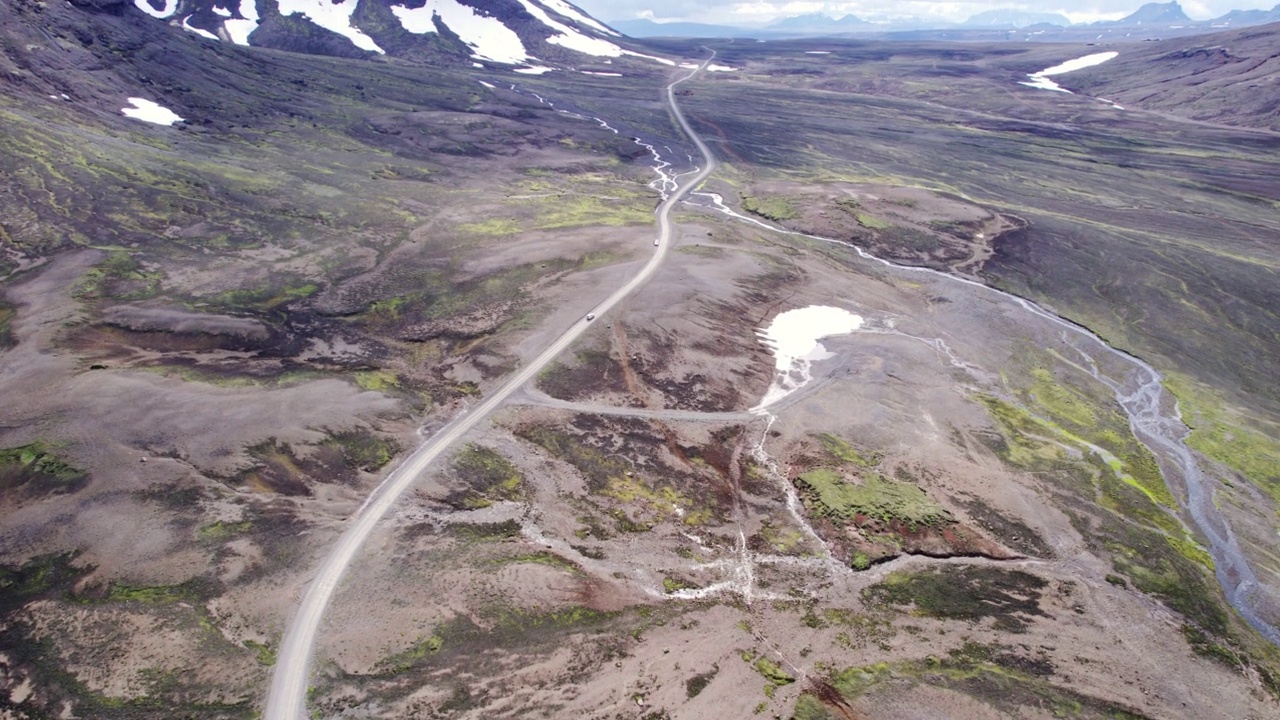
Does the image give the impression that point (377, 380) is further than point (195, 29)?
No

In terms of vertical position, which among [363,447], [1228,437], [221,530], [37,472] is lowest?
[1228,437]

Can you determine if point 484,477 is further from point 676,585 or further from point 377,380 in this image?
point 377,380

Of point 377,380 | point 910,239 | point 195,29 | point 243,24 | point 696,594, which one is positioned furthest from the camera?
point 243,24

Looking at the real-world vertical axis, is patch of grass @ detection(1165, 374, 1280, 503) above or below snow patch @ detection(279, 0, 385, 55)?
below

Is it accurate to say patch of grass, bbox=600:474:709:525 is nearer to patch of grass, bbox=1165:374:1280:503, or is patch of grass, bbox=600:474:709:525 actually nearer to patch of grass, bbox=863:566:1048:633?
patch of grass, bbox=863:566:1048:633

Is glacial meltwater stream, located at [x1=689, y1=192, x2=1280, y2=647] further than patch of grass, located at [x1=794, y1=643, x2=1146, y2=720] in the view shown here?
Yes

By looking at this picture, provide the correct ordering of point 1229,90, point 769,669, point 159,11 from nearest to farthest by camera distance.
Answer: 1. point 769,669
2. point 159,11
3. point 1229,90

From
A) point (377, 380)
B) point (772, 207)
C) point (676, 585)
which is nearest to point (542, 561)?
point (676, 585)

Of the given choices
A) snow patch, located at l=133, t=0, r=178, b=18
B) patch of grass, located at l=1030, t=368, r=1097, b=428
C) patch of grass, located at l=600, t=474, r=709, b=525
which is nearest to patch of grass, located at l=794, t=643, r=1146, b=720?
patch of grass, located at l=600, t=474, r=709, b=525
